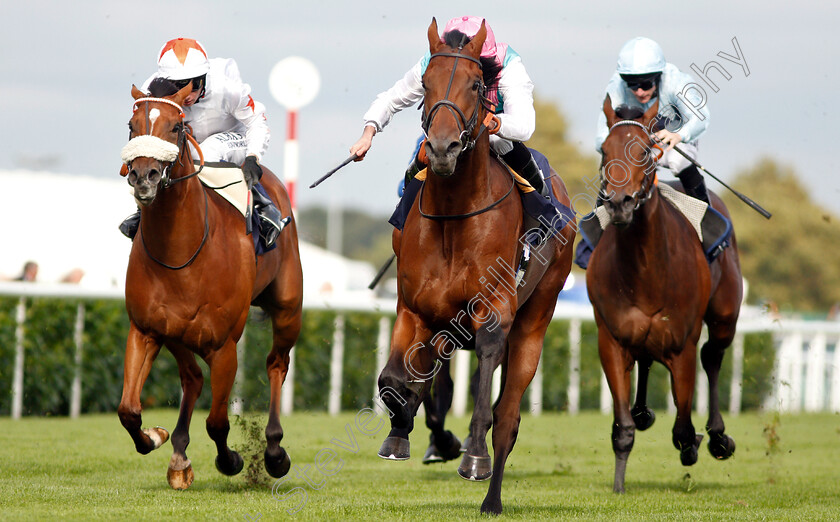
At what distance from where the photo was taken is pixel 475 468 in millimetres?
4820

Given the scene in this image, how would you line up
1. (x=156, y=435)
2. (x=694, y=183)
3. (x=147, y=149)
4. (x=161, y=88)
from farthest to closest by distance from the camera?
(x=694, y=183)
(x=156, y=435)
(x=161, y=88)
(x=147, y=149)

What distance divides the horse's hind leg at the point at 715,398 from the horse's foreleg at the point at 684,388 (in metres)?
0.71

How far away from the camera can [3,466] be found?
669 centimetres

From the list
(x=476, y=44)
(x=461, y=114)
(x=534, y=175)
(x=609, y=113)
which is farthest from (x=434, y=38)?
(x=609, y=113)

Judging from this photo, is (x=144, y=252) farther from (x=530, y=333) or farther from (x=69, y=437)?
(x=69, y=437)

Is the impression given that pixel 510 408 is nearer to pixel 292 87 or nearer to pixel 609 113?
pixel 609 113

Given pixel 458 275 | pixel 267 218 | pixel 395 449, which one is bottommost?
pixel 395 449

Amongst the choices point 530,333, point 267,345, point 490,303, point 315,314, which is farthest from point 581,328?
point 490,303

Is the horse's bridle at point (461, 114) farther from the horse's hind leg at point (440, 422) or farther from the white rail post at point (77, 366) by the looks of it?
the white rail post at point (77, 366)

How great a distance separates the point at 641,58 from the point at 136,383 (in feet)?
12.0

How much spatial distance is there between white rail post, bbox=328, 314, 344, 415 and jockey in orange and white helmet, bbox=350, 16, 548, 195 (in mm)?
6797

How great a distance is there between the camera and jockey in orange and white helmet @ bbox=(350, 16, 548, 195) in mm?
5301

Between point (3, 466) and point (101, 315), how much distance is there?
4140 mm

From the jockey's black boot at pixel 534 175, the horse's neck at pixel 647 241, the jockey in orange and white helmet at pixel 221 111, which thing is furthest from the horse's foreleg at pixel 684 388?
the jockey in orange and white helmet at pixel 221 111
